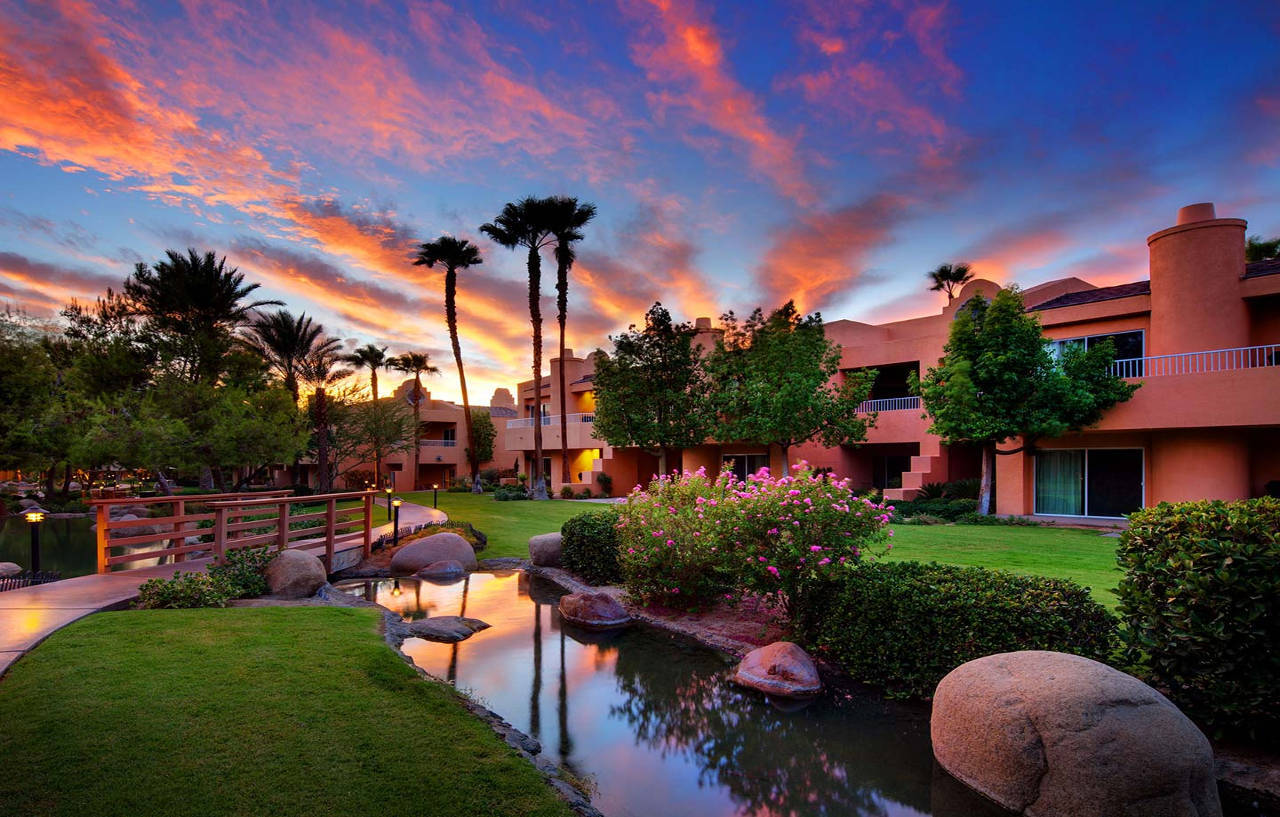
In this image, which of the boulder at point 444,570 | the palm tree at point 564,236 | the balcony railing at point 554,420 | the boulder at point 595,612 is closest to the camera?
the boulder at point 595,612

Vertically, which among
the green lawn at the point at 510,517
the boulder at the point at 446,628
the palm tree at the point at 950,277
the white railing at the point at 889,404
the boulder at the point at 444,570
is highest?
the palm tree at the point at 950,277

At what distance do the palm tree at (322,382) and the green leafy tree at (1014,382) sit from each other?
1052 inches

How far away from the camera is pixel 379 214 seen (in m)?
16.8

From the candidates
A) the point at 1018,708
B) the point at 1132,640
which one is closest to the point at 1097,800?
the point at 1018,708

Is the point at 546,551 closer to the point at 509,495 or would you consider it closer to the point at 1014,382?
the point at 1014,382

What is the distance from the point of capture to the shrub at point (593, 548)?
10.7 meters

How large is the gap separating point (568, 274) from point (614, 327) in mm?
4929

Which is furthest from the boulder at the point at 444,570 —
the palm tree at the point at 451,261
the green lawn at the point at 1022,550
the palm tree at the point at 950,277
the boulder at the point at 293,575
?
the palm tree at the point at 950,277

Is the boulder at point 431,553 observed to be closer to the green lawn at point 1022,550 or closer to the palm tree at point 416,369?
the green lawn at point 1022,550

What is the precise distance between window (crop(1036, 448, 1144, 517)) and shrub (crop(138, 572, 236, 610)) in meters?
19.6

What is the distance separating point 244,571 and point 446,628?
309cm

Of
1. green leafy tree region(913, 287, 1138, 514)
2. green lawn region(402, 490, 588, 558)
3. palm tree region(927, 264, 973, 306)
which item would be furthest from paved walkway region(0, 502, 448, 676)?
palm tree region(927, 264, 973, 306)

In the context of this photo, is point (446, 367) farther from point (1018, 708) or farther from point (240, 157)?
point (1018, 708)

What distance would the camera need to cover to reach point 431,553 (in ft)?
39.7
